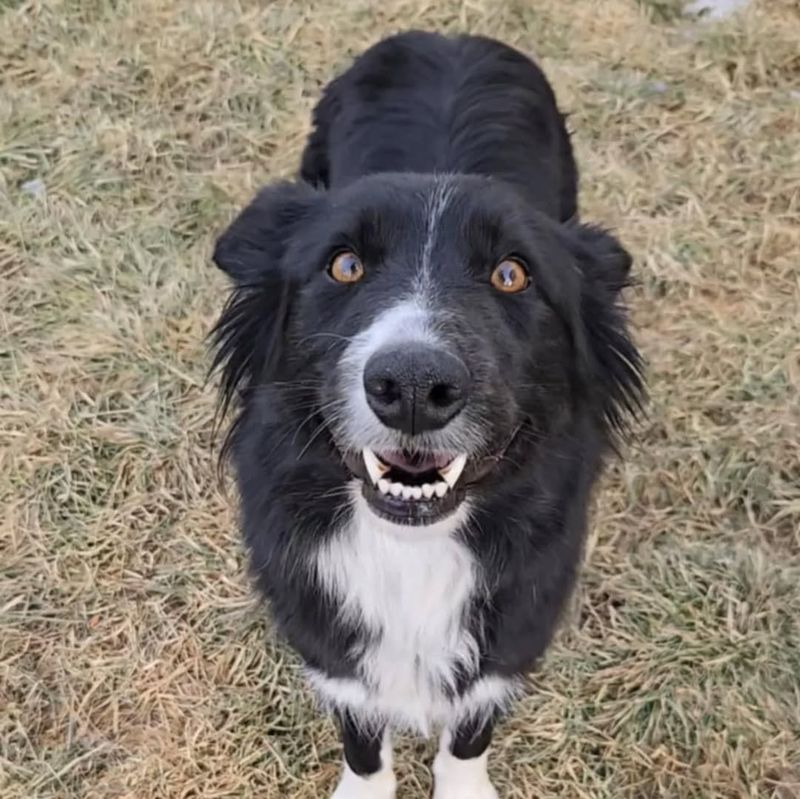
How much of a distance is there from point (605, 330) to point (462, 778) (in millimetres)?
1281

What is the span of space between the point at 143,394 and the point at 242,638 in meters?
0.97

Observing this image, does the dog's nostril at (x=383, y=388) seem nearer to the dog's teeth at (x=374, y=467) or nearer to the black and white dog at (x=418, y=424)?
the black and white dog at (x=418, y=424)

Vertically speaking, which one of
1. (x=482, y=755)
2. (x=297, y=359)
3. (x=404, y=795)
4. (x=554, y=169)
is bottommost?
(x=404, y=795)

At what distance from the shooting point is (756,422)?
12.3 feet

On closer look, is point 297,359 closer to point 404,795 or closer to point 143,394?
point 404,795

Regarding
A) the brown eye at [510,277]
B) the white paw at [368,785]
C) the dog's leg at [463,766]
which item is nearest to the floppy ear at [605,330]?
the brown eye at [510,277]

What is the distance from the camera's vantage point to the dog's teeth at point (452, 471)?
83.7 inches

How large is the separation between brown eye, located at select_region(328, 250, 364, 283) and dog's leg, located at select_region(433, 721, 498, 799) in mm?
1259

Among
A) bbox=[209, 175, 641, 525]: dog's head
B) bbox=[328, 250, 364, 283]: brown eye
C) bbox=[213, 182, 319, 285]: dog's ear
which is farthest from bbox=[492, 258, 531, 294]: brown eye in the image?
bbox=[213, 182, 319, 285]: dog's ear

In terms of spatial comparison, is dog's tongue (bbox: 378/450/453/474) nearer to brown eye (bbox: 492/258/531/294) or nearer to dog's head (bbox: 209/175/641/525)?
dog's head (bbox: 209/175/641/525)

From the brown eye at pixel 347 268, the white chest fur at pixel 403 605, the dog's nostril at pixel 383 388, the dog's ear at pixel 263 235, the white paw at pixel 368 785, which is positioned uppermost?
the dog's nostril at pixel 383 388

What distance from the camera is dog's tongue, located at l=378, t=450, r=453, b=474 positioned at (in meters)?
2.12

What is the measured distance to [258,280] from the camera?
2455 millimetres

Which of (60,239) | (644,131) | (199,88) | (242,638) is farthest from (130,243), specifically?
(644,131)
